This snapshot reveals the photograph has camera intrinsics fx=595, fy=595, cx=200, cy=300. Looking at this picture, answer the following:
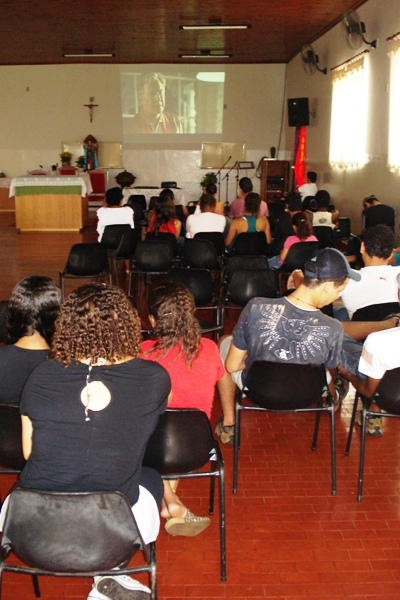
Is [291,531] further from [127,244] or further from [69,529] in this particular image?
[127,244]

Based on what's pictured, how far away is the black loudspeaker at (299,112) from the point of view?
1107 cm

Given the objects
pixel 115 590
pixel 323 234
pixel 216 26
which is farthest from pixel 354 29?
pixel 115 590

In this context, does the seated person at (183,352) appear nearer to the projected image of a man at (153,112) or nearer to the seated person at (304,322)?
the seated person at (304,322)

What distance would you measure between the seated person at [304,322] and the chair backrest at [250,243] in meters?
3.23

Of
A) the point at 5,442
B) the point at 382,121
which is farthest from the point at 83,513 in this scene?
the point at 382,121

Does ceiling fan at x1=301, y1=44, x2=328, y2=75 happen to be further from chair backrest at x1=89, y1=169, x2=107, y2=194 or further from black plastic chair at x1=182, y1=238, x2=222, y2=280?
black plastic chair at x1=182, y1=238, x2=222, y2=280

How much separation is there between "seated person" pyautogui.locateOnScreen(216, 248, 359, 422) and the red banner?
9467 mm

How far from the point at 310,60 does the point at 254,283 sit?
25.4 ft

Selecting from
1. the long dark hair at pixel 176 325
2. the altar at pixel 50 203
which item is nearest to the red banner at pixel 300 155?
the altar at pixel 50 203

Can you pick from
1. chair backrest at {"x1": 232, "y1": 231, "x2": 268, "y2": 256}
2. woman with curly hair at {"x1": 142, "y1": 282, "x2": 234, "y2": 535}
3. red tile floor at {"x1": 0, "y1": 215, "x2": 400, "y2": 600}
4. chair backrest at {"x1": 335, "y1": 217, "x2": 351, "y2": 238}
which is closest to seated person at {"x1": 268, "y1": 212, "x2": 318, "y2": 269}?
chair backrest at {"x1": 232, "y1": 231, "x2": 268, "y2": 256}

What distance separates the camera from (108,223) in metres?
6.64

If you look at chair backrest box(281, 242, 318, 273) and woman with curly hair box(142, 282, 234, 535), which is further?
chair backrest box(281, 242, 318, 273)

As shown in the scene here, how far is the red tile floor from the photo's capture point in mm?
2244

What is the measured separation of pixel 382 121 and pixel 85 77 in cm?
872
